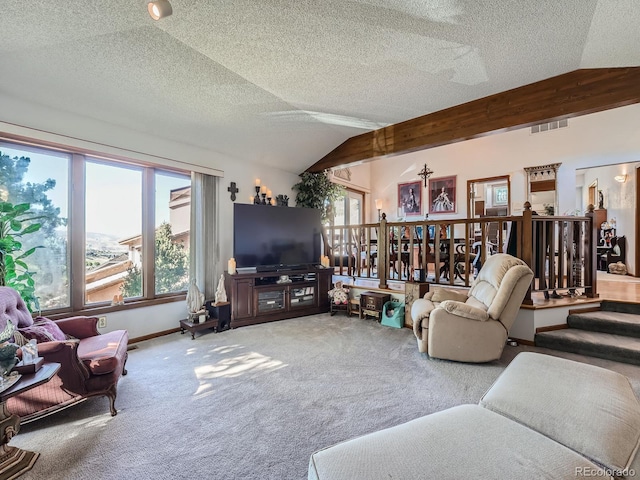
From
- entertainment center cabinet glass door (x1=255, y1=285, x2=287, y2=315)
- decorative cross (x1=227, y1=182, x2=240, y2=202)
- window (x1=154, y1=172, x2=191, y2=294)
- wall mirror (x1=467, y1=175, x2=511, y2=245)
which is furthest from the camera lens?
wall mirror (x1=467, y1=175, x2=511, y2=245)

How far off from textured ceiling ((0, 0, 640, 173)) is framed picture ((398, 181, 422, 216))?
12.1 feet

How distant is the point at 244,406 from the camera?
2.12 metres

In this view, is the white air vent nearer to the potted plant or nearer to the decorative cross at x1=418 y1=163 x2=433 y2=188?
the decorative cross at x1=418 y1=163 x2=433 y2=188

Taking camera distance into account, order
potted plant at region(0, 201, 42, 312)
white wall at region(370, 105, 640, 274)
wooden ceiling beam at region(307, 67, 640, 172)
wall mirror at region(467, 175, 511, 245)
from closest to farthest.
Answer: potted plant at region(0, 201, 42, 312) → wooden ceiling beam at region(307, 67, 640, 172) → white wall at region(370, 105, 640, 274) → wall mirror at region(467, 175, 511, 245)

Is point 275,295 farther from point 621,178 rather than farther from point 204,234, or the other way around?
point 621,178

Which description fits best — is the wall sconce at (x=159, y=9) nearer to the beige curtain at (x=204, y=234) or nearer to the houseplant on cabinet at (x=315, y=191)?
the beige curtain at (x=204, y=234)

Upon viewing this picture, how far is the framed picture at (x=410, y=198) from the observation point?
711 centimetres

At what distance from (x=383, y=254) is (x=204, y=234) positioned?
284cm

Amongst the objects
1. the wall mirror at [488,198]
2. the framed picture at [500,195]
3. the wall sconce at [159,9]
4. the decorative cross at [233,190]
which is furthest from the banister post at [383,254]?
the wall sconce at [159,9]

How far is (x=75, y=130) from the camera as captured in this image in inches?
120

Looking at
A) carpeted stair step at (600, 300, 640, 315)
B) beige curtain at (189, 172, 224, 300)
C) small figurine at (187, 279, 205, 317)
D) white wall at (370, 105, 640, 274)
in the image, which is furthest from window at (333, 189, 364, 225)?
carpeted stair step at (600, 300, 640, 315)

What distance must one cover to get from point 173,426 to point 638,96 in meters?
4.85

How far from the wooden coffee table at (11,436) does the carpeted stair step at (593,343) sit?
4.50 metres

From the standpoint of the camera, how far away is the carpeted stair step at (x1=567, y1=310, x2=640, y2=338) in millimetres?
3107
